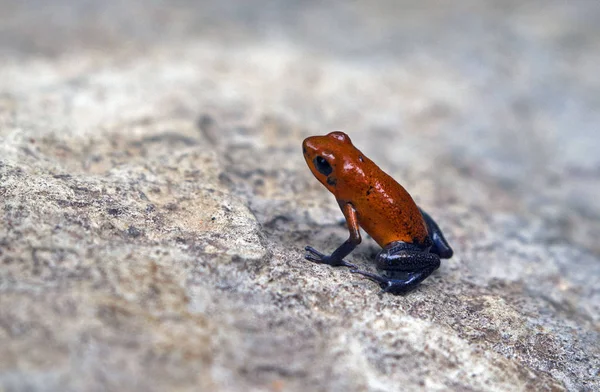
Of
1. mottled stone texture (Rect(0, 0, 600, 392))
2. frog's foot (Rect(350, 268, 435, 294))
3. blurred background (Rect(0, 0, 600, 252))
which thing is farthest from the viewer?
blurred background (Rect(0, 0, 600, 252))

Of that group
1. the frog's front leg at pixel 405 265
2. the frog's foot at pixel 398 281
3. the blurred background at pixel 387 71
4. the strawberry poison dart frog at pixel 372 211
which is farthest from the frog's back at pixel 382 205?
the blurred background at pixel 387 71

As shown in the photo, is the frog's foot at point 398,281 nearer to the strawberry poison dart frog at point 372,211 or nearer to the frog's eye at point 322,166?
the strawberry poison dart frog at point 372,211

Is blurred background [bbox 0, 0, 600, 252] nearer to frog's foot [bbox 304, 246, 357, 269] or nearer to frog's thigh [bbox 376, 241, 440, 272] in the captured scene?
frog's thigh [bbox 376, 241, 440, 272]

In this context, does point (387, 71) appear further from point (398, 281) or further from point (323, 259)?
point (398, 281)

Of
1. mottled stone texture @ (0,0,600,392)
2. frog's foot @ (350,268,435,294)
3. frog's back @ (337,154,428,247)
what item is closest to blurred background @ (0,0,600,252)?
mottled stone texture @ (0,0,600,392)

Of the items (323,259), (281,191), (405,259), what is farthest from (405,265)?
(281,191)

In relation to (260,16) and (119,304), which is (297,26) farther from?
(119,304)

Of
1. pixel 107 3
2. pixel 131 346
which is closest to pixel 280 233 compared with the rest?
pixel 131 346
